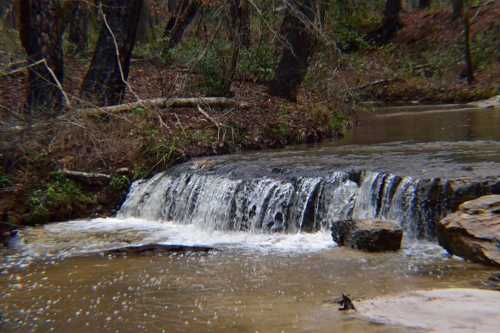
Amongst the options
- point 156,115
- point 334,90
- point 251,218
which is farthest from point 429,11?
point 251,218

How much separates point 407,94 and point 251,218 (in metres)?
16.9

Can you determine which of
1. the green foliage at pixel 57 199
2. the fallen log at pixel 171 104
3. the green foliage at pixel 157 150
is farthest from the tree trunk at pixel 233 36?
the green foliage at pixel 57 199

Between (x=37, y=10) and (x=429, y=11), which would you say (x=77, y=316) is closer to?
(x=37, y=10)

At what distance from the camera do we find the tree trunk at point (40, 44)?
12.9 m

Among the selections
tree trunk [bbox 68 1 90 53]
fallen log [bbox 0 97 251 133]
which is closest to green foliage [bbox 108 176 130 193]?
fallen log [bbox 0 97 251 133]

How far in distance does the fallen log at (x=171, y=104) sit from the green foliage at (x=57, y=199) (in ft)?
4.28

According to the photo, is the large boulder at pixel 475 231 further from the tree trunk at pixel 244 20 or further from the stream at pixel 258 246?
the tree trunk at pixel 244 20

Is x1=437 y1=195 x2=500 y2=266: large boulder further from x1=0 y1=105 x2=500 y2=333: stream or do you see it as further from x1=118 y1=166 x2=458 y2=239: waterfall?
x1=118 y1=166 x2=458 y2=239: waterfall

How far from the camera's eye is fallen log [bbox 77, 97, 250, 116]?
12.5 m

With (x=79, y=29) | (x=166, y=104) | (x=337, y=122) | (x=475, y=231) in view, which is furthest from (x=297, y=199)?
(x=79, y=29)

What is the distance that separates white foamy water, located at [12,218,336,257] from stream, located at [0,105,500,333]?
0.03m

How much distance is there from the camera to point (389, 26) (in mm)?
31750

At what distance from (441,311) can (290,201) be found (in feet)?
17.1

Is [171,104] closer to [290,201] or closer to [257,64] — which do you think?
[257,64]
